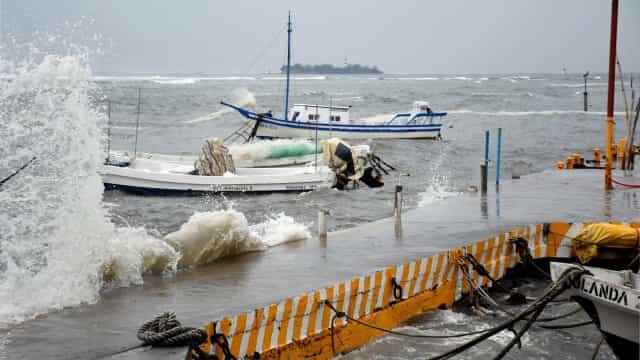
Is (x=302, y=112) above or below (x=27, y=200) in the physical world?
above

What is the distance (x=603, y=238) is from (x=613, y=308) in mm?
4461

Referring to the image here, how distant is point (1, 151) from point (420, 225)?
24.8 metres

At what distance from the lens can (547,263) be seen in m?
13.5

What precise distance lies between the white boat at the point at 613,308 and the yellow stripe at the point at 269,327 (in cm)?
315

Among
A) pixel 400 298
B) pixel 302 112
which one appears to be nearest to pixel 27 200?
pixel 400 298

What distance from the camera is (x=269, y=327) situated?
856cm

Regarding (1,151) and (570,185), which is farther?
(1,151)

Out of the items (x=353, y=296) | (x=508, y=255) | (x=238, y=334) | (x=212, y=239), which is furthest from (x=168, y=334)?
(x=508, y=255)

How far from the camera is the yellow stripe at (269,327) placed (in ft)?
28.0

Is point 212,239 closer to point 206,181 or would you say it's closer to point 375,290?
point 375,290

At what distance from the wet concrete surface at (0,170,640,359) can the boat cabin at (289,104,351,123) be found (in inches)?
1069

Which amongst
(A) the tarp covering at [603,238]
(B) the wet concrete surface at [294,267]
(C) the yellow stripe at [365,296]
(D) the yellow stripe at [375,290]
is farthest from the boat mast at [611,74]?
(C) the yellow stripe at [365,296]

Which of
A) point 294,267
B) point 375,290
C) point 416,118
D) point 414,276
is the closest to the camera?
point 375,290

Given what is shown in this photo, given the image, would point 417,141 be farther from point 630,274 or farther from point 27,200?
point 630,274
